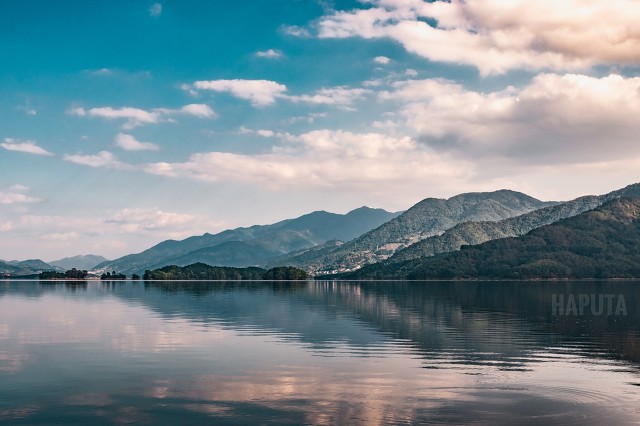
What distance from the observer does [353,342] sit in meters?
90.8

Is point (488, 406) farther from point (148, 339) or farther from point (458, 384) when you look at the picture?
A: point (148, 339)

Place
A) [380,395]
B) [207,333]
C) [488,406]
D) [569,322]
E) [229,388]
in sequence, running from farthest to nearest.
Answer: [569,322] < [207,333] < [229,388] < [380,395] < [488,406]

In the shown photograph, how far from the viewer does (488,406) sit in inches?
1913

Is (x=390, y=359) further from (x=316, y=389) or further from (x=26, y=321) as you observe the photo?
(x=26, y=321)

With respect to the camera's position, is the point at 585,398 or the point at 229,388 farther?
the point at 229,388

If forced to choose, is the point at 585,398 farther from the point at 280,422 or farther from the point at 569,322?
the point at 569,322

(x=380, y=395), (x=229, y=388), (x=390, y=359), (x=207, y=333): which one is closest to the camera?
(x=380, y=395)

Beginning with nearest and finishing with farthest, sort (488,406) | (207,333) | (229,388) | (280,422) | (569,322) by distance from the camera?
(280,422) → (488,406) → (229,388) → (207,333) → (569,322)

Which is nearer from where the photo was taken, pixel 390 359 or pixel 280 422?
pixel 280 422

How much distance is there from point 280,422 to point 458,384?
20.5m

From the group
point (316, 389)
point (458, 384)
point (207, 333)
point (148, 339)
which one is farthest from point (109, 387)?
point (207, 333)

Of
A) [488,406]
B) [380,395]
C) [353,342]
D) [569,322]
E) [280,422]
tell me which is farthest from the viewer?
[569,322]

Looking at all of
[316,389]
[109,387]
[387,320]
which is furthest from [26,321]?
[316,389]

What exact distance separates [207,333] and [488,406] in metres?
62.7
